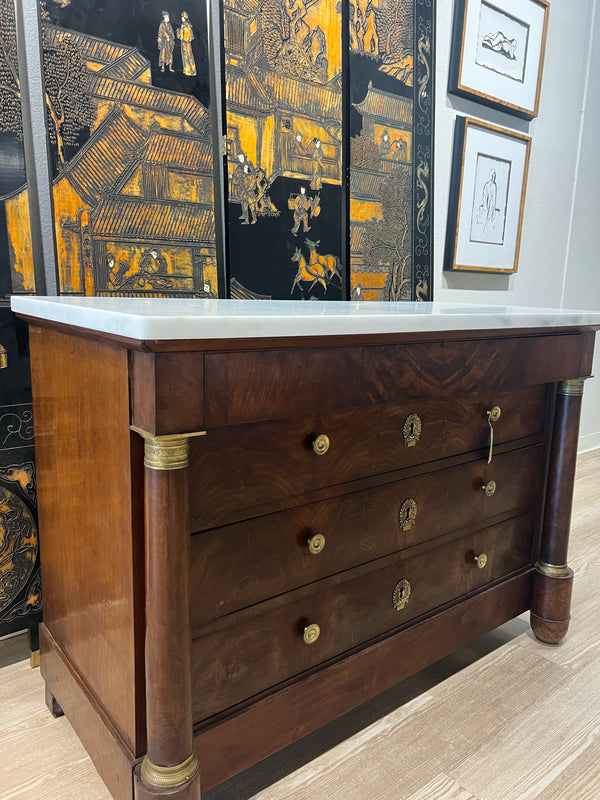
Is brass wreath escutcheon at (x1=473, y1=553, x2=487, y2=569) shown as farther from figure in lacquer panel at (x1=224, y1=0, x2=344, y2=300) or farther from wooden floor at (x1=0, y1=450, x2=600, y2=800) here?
figure in lacquer panel at (x1=224, y1=0, x2=344, y2=300)

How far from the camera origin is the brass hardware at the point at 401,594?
4.57 feet

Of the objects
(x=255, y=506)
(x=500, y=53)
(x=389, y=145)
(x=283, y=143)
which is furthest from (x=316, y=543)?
(x=500, y=53)

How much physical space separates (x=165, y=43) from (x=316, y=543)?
1.37 metres

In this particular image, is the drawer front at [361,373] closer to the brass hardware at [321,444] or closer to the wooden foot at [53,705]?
the brass hardware at [321,444]

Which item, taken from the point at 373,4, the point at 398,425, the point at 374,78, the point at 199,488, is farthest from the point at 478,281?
the point at 199,488

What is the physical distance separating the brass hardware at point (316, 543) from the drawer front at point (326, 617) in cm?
8

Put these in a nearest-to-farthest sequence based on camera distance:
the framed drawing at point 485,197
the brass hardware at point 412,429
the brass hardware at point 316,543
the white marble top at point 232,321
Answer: the white marble top at point 232,321 < the brass hardware at point 316,543 < the brass hardware at point 412,429 < the framed drawing at point 485,197

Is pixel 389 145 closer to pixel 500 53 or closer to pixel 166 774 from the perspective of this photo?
pixel 500 53

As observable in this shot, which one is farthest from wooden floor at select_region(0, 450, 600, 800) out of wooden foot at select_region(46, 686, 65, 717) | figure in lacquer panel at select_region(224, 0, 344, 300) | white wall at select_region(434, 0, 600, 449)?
white wall at select_region(434, 0, 600, 449)

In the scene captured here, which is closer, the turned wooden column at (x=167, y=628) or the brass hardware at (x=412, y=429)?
the turned wooden column at (x=167, y=628)

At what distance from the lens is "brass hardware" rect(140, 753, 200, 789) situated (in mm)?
989

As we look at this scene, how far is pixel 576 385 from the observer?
166 centimetres

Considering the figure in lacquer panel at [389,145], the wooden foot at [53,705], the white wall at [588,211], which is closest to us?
the wooden foot at [53,705]

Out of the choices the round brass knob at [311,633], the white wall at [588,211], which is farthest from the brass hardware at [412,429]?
the white wall at [588,211]
